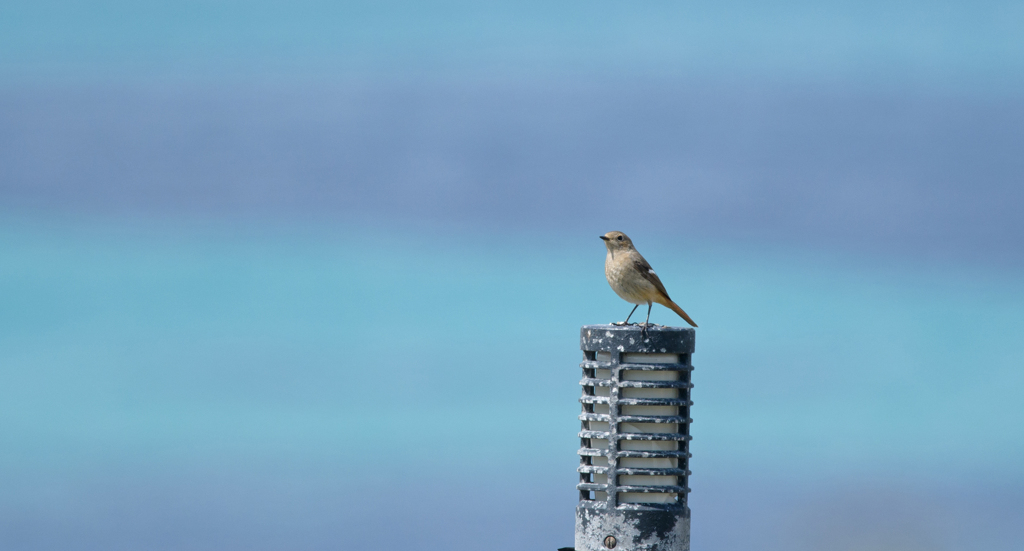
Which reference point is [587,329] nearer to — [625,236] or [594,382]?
[594,382]

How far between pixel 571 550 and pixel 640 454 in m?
1.47

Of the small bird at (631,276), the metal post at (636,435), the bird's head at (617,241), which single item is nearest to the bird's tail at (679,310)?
the small bird at (631,276)

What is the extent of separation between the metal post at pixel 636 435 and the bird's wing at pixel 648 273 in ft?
10.5

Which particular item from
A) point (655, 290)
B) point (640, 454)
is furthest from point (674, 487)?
point (655, 290)

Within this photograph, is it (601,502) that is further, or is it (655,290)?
(655,290)

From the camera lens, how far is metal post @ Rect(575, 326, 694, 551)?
37.0ft

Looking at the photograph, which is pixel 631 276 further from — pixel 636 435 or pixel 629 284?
pixel 636 435

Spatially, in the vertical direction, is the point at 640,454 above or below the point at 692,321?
below

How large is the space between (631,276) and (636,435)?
380 centimetres

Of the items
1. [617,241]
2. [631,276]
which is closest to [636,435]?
[631,276]

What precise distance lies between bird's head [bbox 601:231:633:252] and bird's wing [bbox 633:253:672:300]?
A: 0.32 m

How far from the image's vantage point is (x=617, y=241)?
15.1 meters

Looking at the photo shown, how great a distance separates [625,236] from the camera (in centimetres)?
1514

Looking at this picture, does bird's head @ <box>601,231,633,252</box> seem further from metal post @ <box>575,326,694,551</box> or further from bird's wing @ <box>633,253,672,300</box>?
metal post @ <box>575,326,694,551</box>
